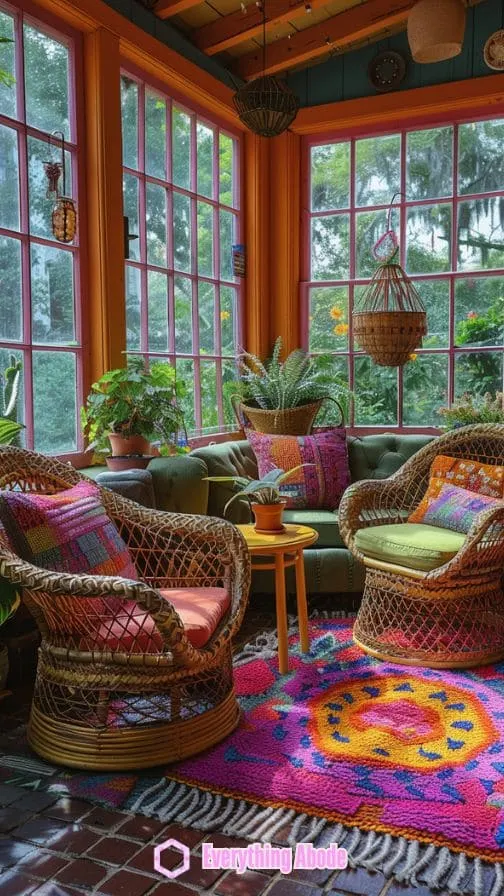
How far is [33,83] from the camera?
3.47 m

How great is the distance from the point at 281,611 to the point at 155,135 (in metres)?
2.83

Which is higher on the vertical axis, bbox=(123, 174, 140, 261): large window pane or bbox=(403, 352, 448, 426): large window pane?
bbox=(123, 174, 140, 261): large window pane

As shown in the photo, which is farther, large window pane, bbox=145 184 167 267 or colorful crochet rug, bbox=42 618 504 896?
large window pane, bbox=145 184 167 267

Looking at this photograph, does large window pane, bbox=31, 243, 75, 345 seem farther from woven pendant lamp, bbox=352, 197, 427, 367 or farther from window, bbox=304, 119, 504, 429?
window, bbox=304, 119, 504, 429

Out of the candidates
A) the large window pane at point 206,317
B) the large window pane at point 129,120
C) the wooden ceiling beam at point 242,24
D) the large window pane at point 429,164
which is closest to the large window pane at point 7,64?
the large window pane at point 129,120

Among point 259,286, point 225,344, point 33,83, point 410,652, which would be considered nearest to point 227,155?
point 259,286

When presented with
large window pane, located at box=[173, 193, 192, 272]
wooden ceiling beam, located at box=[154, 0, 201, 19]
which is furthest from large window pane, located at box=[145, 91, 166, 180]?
wooden ceiling beam, located at box=[154, 0, 201, 19]

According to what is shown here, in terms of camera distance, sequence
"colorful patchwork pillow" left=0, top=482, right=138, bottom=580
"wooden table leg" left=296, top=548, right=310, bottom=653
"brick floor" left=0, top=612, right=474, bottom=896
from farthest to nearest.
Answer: "wooden table leg" left=296, top=548, right=310, bottom=653 < "colorful patchwork pillow" left=0, top=482, right=138, bottom=580 < "brick floor" left=0, top=612, right=474, bottom=896

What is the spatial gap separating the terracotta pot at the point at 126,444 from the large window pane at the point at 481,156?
286 cm

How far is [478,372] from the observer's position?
197 inches

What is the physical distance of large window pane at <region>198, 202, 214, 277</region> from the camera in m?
4.83

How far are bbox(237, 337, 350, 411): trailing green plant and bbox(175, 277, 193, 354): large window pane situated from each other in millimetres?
411

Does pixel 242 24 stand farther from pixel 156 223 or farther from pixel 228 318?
pixel 228 318

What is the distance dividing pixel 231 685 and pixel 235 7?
3.80 m
